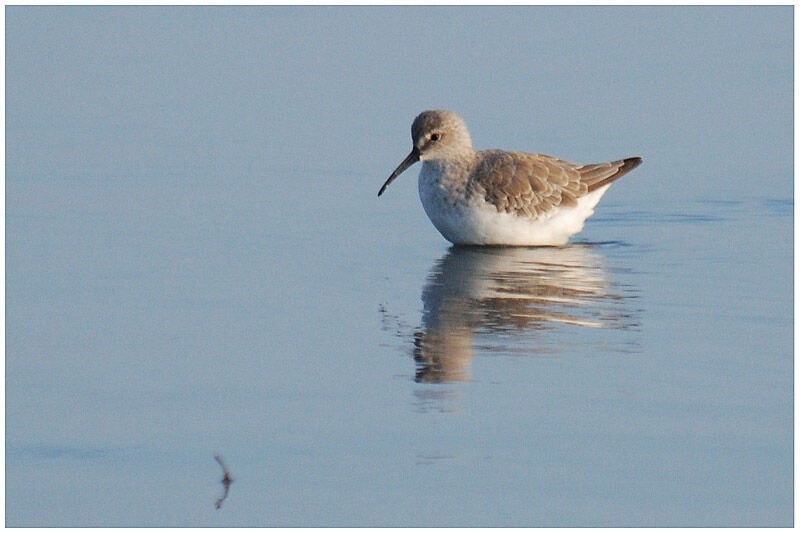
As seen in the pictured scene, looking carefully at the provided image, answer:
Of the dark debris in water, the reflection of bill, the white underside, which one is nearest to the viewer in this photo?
the dark debris in water

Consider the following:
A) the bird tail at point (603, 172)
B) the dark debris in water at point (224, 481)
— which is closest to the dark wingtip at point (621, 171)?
the bird tail at point (603, 172)

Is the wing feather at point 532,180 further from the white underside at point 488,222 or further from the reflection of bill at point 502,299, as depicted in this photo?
the reflection of bill at point 502,299

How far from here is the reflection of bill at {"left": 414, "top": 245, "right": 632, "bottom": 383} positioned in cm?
800

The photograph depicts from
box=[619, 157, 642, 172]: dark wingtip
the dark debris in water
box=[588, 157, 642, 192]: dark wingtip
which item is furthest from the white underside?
the dark debris in water

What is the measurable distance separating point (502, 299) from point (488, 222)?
1.99 metres

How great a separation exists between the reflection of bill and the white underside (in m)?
0.09

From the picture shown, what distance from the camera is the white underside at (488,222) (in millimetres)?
11141

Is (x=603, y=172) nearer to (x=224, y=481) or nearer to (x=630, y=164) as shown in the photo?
(x=630, y=164)

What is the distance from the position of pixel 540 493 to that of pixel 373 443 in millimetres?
886

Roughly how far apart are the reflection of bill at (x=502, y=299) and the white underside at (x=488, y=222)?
92mm

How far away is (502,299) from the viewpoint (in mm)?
9242

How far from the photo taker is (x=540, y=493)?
233 inches

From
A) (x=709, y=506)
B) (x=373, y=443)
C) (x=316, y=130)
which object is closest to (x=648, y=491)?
(x=709, y=506)

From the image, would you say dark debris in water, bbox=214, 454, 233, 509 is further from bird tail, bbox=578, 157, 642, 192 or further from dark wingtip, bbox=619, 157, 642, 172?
dark wingtip, bbox=619, 157, 642, 172
